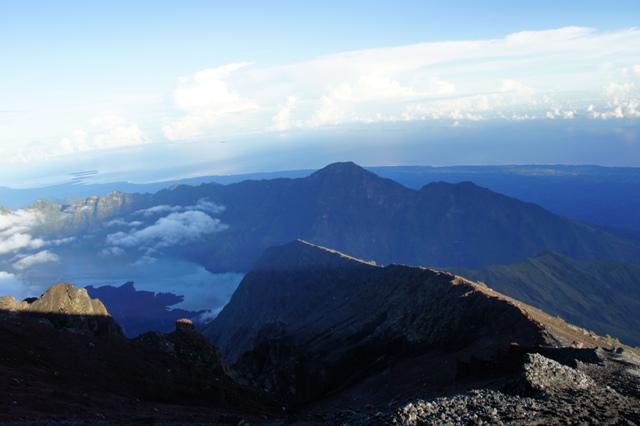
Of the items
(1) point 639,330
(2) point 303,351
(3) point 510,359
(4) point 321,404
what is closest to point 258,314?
(2) point 303,351

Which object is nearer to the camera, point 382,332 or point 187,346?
point 187,346

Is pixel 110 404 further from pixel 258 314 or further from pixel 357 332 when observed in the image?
pixel 258 314

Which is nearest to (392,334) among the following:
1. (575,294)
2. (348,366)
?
(348,366)

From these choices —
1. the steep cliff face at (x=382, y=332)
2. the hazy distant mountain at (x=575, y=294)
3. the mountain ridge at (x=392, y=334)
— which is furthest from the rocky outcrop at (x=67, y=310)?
the hazy distant mountain at (x=575, y=294)

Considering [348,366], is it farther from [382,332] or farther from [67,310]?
[67,310]

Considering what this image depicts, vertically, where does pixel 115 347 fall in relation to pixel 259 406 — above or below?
above

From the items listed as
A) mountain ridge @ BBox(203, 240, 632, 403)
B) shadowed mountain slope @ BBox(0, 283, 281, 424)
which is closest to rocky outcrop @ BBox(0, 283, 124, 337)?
shadowed mountain slope @ BBox(0, 283, 281, 424)

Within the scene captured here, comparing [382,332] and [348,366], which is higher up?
[382,332]
